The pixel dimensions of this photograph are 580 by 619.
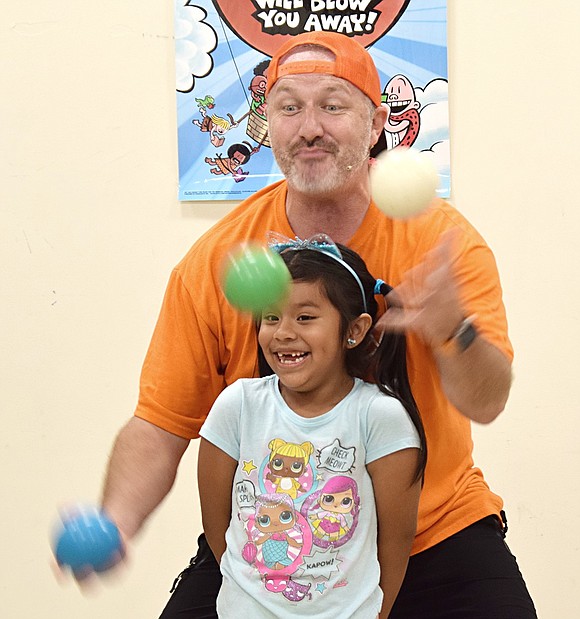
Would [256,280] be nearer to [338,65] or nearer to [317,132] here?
[317,132]

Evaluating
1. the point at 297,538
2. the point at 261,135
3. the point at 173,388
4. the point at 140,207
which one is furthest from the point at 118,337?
the point at 297,538

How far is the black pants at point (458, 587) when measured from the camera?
1.28m

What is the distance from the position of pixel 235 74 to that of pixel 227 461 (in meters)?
0.99

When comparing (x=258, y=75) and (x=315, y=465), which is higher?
(x=258, y=75)

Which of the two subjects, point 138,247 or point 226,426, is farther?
point 138,247

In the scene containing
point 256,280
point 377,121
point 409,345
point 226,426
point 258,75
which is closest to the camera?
point 256,280

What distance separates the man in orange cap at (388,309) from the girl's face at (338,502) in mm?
→ 196

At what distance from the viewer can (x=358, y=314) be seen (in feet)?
Result: 4.22

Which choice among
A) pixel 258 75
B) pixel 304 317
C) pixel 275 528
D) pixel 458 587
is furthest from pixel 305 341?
pixel 258 75

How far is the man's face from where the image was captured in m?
1.35

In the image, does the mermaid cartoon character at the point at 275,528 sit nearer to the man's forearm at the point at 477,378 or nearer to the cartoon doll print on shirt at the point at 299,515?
the cartoon doll print on shirt at the point at 299,515

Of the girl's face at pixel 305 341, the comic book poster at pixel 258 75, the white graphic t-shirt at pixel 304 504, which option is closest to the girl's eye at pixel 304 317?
the girl's face at pixel 305 341

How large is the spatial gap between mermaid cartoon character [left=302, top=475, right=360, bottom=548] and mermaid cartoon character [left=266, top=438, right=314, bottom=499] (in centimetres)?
3

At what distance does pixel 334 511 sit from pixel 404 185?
1.46 ft
